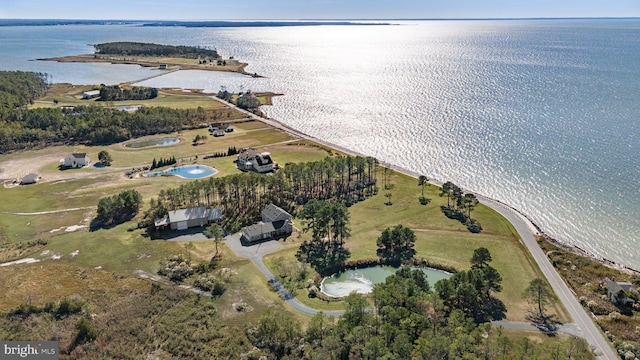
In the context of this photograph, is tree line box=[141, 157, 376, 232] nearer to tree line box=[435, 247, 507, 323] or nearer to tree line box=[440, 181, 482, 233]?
tree line box=[440, 181, 482, 233]

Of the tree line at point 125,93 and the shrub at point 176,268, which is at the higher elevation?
the tree line at point 125,93

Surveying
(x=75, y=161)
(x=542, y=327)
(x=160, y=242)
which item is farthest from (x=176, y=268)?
(x=75, y=161)

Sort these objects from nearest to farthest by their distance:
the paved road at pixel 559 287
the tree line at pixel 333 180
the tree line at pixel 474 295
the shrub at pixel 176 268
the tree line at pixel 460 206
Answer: the paved road at pixel 559 287, the tree line at pixel 474 295, the shrub at pixel 176 268, the tree line at pixel 460 206, the tree line at pixel 333 180

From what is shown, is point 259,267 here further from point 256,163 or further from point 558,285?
point 256,163

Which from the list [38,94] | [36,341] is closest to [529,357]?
[36,341]

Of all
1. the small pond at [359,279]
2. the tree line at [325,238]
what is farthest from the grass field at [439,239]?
the small pond at [359,279]

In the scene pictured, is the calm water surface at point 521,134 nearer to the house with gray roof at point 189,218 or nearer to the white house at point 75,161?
the house with gray roof at point 189,218
